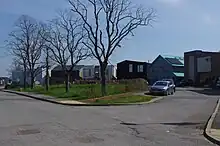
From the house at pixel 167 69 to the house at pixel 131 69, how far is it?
2.22 metres

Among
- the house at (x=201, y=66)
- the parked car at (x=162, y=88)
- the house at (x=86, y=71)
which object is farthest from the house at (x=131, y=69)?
the parked car at (x=162, y=88)

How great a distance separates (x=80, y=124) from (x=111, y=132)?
2674 mm

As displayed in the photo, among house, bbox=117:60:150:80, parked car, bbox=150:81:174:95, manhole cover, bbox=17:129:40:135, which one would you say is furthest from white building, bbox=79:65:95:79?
manhole cover, bbox=17:129:40:135

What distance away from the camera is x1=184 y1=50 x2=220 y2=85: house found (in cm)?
8212

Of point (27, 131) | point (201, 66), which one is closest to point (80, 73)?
point (201, 66)

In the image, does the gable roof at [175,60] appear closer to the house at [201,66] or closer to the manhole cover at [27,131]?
the house at [201,66]

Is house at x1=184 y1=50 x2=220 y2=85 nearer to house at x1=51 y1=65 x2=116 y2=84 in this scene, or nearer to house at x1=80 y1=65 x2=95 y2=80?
house at x1=51 y1=65 x2=116 y2=84

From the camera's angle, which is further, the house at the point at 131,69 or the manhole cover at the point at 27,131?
the house at the point at 131,69

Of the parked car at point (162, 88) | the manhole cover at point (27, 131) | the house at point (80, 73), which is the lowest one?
the manhole cover at point (27, 131)

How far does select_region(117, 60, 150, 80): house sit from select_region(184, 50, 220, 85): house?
1205cm

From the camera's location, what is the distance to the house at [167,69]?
9275 centimetres

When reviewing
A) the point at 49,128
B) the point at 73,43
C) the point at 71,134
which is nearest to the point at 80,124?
the point at 49,128

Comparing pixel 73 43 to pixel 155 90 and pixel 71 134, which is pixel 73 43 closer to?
pixel 155 90

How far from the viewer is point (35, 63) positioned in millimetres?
70125
